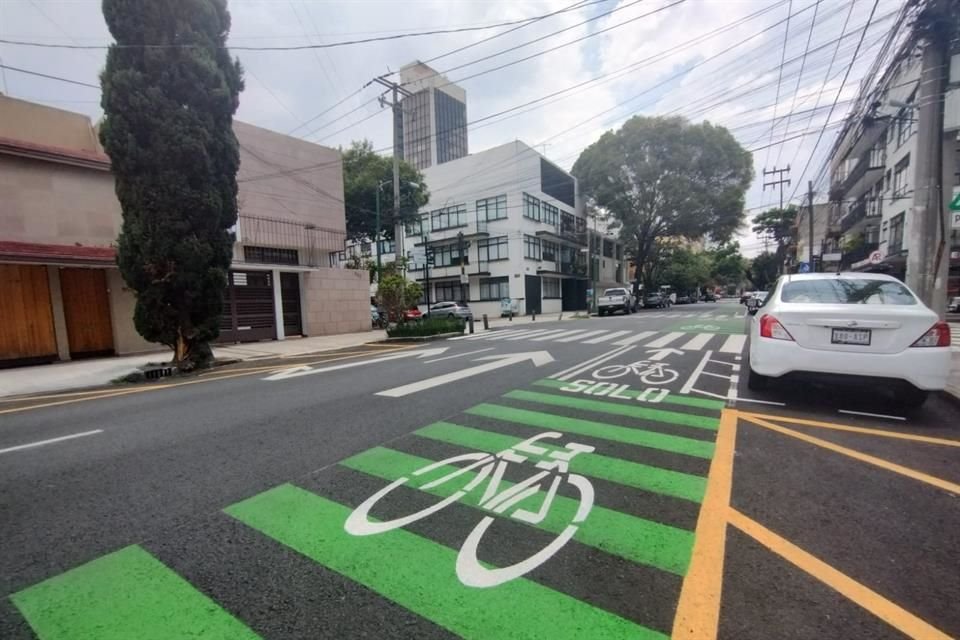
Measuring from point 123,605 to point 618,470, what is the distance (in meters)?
3.16

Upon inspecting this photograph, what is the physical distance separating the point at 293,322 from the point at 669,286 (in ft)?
198

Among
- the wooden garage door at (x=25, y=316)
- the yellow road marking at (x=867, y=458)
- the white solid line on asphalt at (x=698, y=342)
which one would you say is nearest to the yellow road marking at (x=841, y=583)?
the yellow road marking at (x=867, y=458)

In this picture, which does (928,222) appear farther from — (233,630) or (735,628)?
(233,630)

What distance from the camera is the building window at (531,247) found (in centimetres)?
3319

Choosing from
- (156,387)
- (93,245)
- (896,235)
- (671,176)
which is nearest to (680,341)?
(156,387)

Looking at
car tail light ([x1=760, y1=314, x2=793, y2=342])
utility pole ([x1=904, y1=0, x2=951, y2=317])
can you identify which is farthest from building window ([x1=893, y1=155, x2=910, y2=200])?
car tail light ([x1=760, y1=314, x2=793, y2=342])

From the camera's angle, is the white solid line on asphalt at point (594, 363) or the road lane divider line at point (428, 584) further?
the white solid line on asphalt at point (594, 363)

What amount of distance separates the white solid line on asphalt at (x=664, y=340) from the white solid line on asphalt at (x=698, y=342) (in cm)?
48

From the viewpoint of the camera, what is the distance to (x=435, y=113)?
91.0 feet

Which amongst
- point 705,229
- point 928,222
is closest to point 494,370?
point 928,222

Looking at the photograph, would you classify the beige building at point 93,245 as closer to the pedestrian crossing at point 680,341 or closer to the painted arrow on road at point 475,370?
the painted arrow on road at point 475,370

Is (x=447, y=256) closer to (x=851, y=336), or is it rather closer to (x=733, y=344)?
(x=733, y=344)

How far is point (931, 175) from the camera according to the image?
712 cm

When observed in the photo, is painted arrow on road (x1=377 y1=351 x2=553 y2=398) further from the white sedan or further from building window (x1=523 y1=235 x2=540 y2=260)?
building window (x1=523 y1=235 x2=540 y2=260)
